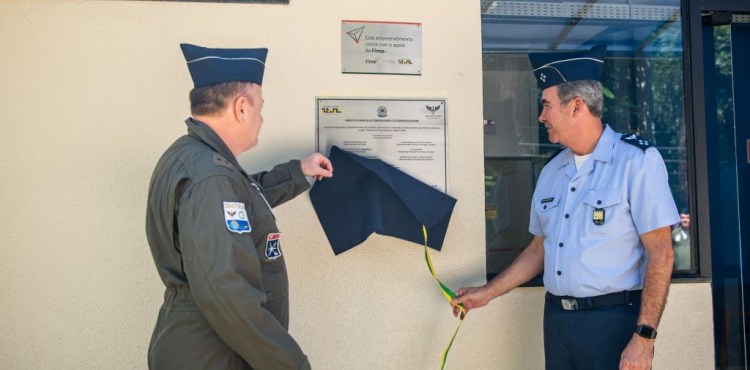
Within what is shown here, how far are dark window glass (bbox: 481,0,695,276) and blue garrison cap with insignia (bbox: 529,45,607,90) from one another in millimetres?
493

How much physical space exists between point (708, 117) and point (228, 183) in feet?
10.5

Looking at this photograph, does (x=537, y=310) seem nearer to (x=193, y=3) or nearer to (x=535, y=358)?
(x=535, y=358)

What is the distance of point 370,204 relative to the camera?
3277 mm

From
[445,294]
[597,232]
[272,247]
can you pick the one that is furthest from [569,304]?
[272,247]

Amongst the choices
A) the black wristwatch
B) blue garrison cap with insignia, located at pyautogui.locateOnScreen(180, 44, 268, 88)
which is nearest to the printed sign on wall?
blue garrison cap with insignia, located at pyautogui.locateOnScreen(180, 44, 268, 88)

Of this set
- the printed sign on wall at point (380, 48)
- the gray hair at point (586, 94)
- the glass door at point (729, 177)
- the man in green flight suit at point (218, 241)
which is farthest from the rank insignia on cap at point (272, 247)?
the glass door at point (729, 177)

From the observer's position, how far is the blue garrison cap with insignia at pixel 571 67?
119 inches

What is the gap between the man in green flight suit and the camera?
2.09 metres

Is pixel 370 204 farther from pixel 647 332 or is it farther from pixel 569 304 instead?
pixel 647 332

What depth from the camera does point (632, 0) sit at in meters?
3.91

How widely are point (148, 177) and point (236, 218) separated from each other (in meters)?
1.25

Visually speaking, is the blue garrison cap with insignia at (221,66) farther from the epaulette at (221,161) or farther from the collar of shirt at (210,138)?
the epaulette at (221,161)

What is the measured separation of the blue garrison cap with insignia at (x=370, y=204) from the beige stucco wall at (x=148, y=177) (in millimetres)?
82

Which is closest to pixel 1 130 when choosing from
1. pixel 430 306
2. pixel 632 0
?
pixel 430 306
